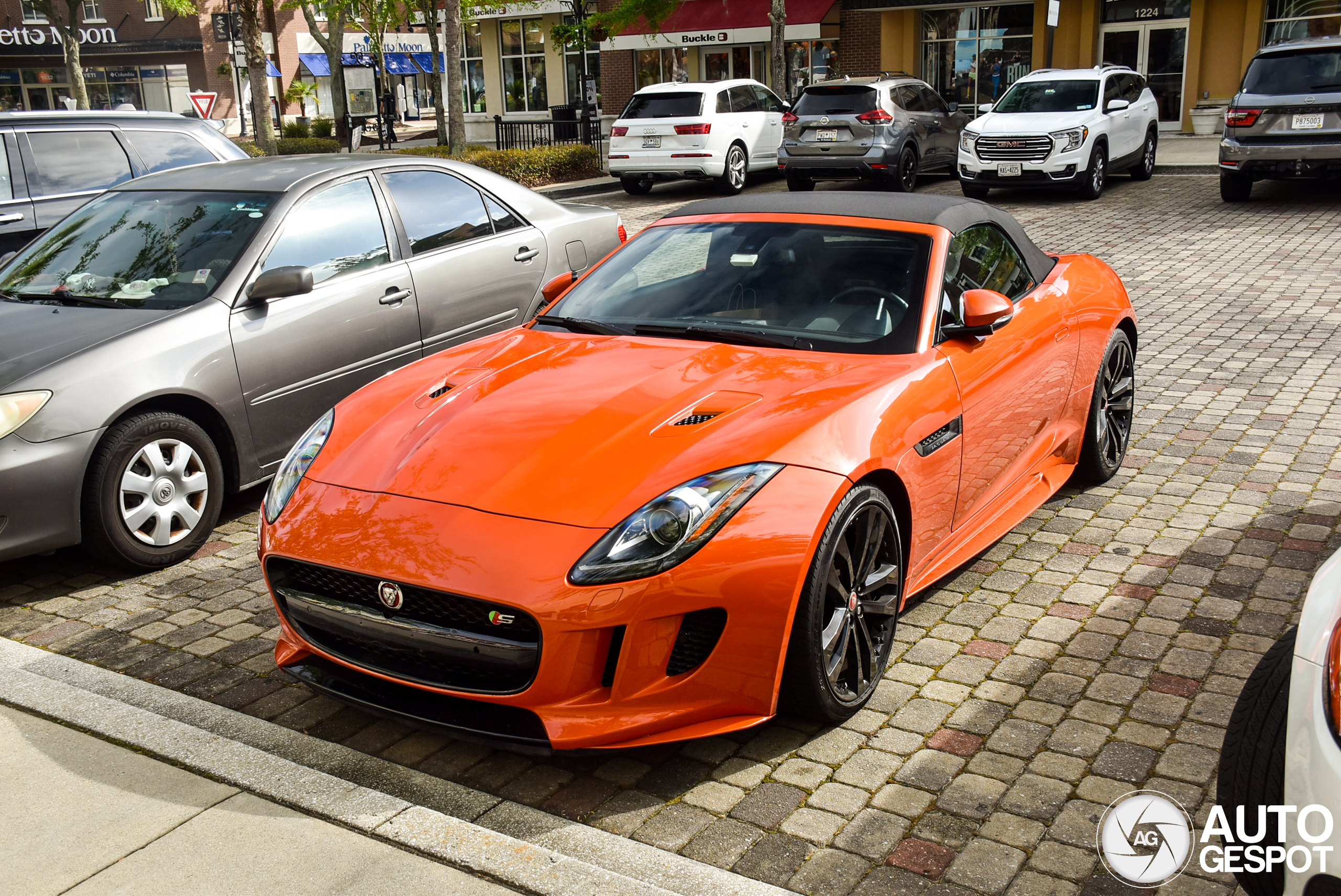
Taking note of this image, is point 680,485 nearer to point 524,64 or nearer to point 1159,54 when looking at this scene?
point 1159,54

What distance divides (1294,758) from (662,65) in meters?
34.9

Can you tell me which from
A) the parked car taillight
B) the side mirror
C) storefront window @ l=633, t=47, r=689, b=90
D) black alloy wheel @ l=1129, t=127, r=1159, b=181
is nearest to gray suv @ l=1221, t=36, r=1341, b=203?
black alloy wheel @ l=1129, t=127, r=1159, b=181

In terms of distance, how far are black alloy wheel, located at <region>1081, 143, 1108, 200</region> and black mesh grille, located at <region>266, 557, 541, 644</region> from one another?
49.6ft

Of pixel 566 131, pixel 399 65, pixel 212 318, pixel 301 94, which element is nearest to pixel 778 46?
pixel 566 131

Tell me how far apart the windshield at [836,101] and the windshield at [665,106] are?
1.74 meters

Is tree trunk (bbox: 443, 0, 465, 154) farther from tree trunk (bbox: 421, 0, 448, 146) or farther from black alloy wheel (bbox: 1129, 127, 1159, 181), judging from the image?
black alloy wheel (bbox: 1129, 127, 1159, 181)

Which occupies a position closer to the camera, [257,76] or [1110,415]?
[1110,415]

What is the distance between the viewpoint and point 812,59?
3219cm

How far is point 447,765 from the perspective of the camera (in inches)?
145

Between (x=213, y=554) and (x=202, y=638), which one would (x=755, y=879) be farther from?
(x=213, y=554)

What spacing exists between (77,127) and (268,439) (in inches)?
185

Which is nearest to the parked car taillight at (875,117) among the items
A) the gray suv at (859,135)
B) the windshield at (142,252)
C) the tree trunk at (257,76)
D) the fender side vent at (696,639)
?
the gray suv at (859,135)

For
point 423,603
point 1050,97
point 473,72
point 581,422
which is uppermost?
point 473,72

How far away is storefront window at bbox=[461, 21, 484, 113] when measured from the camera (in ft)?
144
